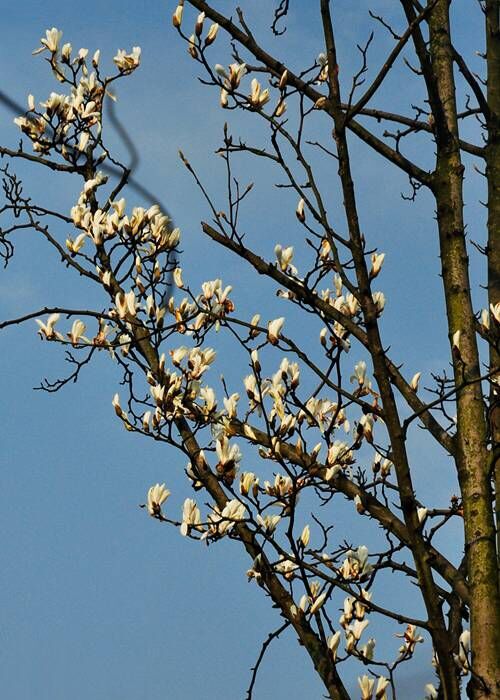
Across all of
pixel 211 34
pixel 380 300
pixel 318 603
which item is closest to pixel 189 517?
pixel 318 603

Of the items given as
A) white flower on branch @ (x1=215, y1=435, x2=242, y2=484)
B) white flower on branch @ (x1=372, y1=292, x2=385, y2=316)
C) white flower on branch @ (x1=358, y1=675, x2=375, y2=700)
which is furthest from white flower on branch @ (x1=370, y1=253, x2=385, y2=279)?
white flower on branch @ (x1=358, y1=675, x2=375, y2=700)

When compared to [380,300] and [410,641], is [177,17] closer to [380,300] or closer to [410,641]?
[380,300]

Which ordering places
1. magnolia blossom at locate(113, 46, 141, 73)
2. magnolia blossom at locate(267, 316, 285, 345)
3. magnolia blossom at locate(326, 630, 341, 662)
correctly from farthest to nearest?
magnolia blossom at locate(113, 46, 141, 73)
magnolia blossom at locate(267, 316, 285, 345)
magnolia blossom at locate(326, 630, 341, 662)

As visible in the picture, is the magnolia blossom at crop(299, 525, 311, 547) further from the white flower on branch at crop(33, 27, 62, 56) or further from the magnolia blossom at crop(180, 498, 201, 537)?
the white flower on branch at crop(33, 27, 62, 56)

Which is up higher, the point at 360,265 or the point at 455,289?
the point at 455,289

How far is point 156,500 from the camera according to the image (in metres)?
4.40

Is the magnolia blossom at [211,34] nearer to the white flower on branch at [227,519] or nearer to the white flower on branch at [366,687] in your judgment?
the white flower on branch at [227,519]

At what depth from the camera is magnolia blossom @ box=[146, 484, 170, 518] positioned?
4398mm

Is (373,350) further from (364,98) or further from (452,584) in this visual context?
(452,584)

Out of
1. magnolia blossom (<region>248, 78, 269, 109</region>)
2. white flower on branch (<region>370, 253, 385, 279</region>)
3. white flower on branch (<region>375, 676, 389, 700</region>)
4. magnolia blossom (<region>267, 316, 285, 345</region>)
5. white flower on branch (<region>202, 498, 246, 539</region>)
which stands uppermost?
magnolia blossom (<region>248, 78, 269, 109</region>)

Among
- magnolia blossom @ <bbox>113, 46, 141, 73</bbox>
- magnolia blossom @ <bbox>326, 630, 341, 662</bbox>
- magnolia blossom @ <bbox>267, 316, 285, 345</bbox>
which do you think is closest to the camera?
magnolia blossom @ <bbox>326, 630, 341, 662</bbox>

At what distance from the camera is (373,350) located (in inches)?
148

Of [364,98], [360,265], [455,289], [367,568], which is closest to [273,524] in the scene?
[367,568]

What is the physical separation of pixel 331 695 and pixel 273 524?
0.76 meters
